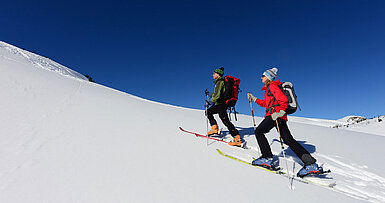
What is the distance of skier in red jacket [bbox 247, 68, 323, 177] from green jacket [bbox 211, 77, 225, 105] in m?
1.12

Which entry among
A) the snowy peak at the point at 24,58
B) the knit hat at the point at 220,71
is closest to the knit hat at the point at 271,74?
the knit hat at the point at 220,71

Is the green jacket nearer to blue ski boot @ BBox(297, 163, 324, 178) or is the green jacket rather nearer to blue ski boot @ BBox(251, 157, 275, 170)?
blue ski boot @ BBox(251, 157, 275, 170)

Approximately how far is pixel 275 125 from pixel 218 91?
1.66 meters

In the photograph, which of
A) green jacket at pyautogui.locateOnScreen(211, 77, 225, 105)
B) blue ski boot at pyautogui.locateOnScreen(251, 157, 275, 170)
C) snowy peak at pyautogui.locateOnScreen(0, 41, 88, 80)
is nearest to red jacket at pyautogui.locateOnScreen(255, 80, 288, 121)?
blue ski boot at pyautogui.locateOnScreen(251, 157, 275, 170)

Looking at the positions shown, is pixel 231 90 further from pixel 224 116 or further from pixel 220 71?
pixel 224 116

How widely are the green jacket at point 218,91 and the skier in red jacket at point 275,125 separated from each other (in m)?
1.12

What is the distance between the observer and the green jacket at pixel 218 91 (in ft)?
14.9

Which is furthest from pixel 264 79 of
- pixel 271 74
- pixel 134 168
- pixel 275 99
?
pixel 134 168

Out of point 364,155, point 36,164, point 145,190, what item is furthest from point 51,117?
point 364,155

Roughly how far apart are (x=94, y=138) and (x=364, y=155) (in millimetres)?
6806

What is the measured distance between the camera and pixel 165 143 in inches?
159

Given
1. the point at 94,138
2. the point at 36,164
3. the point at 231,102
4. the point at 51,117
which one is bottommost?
the point at 36,164

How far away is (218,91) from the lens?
457 centimetres

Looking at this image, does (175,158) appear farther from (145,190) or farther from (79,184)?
(79,184)
